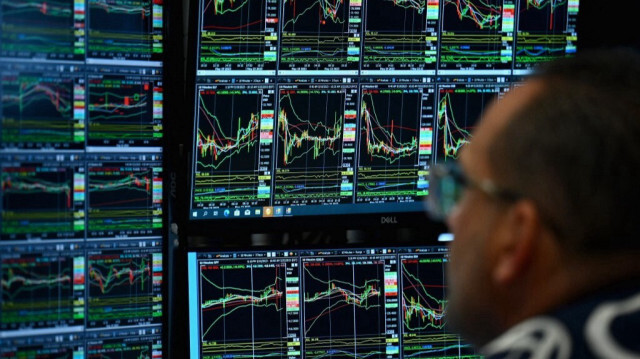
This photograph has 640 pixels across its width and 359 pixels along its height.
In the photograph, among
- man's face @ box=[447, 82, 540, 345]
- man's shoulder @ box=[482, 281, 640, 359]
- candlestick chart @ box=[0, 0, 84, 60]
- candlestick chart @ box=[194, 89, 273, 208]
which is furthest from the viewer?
candlestick chart @ box=[194, 89, 273, 208]

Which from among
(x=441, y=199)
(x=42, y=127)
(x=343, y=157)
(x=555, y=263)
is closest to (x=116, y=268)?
(x=42, y=127)

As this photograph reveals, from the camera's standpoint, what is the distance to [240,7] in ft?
6.85

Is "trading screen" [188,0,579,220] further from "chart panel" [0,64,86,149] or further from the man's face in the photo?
the man's face

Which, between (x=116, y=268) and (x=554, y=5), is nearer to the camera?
(x=116, y=268)

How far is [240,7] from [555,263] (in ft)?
3.96

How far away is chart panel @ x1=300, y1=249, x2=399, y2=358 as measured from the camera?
2.22 meters

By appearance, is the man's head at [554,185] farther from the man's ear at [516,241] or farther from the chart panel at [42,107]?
the chart panel at [42,107]

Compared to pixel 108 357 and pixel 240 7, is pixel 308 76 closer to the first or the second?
pixel 240 7

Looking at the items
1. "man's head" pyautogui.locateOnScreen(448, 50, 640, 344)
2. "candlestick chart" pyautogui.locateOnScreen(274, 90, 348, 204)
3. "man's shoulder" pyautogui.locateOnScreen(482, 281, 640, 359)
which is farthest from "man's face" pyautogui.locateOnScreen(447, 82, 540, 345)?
"candlestick chart" pyautogui.locateOnScreen(274, 90, 348, 204)

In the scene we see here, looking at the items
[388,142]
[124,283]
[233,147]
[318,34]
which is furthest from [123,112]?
[388,142]

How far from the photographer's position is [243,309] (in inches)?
85.9

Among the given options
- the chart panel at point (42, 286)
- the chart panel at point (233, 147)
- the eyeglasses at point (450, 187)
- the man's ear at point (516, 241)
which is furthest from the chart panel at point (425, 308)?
the man's ear at point (516, 241)

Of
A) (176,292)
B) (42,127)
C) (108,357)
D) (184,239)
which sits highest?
(42,127)

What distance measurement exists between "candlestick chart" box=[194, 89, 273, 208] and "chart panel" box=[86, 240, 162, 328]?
0.20 m
